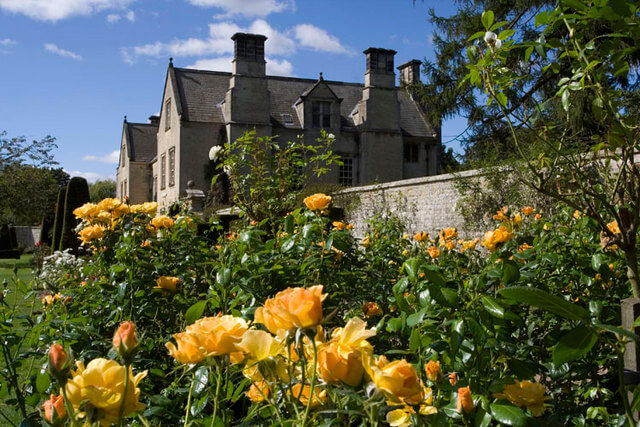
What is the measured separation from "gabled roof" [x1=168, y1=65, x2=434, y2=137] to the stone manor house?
4 cm

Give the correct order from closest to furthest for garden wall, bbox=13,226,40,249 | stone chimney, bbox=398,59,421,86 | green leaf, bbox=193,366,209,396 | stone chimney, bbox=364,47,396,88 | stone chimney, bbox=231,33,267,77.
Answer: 1. green leaf, bbox=193,366,209,396
2. stone chimney, bbox=231,33,267,77
3. stone chimney, bbox=364,47,396,88
4. stone chimney, bbox=398,59,421,86
5. garden wall, bbox=13,226,40,249

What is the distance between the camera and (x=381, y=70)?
2516 centimetres

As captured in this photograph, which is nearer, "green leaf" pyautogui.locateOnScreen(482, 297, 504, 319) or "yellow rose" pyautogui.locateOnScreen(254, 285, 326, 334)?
"yellow rose" pyautogui.locateOnScreen(254, 285, 326, 334)

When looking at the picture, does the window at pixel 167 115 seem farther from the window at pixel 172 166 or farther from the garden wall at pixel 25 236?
the garden wall at pixel 25 236

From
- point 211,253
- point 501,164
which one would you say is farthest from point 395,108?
point 211,253

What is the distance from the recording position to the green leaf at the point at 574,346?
0.74 m

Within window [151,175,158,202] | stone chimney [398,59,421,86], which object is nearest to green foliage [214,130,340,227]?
stone chimney [398,59,421,86]

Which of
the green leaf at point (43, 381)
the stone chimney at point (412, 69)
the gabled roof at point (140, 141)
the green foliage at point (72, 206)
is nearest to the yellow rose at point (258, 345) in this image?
the green leaf at point (43, 381)

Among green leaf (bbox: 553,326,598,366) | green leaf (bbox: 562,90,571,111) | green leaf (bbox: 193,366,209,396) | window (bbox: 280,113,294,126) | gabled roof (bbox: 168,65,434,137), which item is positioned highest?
gabled roof (bbox: 168,65,434,137)

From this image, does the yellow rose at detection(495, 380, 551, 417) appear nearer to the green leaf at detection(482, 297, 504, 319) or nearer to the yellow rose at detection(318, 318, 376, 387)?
the green leaf at detection(482, 297, 504, 319)

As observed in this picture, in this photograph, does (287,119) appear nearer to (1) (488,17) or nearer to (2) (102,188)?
(1) (488,17)

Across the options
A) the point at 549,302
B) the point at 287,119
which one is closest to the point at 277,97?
the point at 287,119

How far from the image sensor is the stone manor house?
23.2 meters

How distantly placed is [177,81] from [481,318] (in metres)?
24.9
